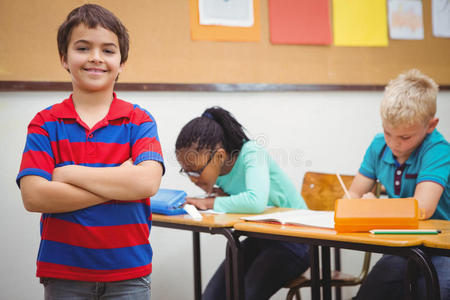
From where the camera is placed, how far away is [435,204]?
1576mm

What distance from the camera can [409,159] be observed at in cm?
175

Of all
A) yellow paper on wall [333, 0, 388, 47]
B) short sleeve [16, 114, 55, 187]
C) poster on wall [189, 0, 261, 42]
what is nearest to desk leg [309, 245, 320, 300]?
short sleeve [16, 114, 55, 187]

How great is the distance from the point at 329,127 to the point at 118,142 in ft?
6.79

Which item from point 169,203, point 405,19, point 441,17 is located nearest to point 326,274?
point 169,203

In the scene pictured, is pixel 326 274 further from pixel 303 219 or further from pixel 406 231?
pixel 406 231

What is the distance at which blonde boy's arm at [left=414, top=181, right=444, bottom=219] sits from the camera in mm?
1563

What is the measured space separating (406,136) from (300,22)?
140cm

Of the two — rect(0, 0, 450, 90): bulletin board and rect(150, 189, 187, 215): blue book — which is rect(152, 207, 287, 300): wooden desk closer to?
rect(150, 189, 187, 215): blue book

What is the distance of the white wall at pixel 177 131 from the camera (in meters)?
2.27

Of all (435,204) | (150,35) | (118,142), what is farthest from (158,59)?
(435,204)

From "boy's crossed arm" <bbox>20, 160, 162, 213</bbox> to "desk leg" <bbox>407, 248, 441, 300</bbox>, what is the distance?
695 millimetres

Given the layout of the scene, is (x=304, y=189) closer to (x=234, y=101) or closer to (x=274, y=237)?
(x=234, y=101)

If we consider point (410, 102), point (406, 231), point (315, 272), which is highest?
point (410, 102)

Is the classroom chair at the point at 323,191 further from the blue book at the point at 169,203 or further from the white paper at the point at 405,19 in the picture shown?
the white paper at the point at 405,19
